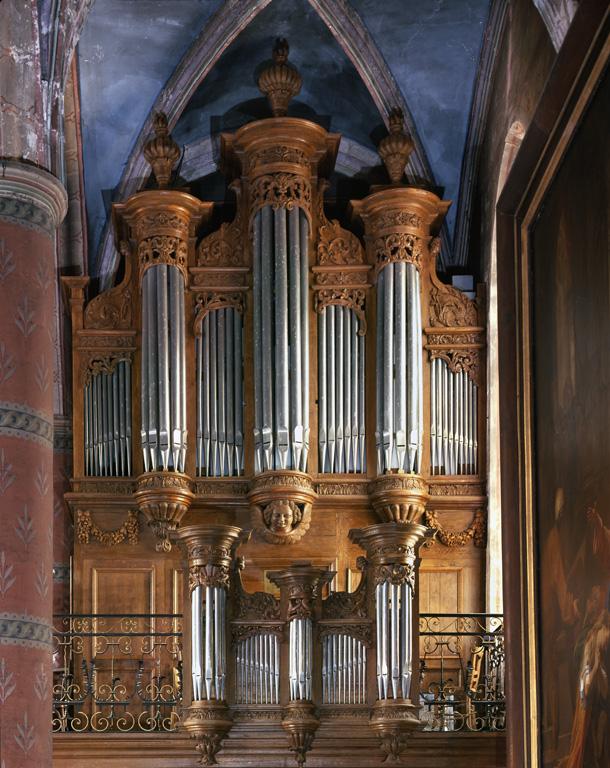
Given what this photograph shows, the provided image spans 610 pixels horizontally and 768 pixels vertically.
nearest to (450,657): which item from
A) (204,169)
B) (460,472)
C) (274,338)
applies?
(460,472)

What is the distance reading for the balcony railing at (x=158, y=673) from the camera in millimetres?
16234

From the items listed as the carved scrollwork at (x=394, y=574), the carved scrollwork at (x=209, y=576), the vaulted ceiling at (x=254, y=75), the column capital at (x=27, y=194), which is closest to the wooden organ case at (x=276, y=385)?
the vaulted ceiling at (x=254, y=75)

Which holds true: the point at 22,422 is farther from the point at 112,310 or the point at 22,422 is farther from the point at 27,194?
the point at 112,310

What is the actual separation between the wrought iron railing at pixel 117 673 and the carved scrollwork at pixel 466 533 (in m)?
2.59

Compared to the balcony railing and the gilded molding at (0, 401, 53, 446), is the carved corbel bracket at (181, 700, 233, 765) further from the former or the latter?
the gilded molding at (0, 401, 53, 446)

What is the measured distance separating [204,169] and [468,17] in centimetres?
335

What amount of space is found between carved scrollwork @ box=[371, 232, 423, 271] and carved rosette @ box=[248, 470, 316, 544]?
2.33m

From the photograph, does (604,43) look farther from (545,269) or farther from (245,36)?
(245,36)

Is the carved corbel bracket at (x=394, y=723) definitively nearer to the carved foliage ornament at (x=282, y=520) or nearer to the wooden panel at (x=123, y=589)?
the carved foliage ornament at (x=282, y=520)

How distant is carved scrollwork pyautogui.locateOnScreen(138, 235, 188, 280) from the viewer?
18.6m

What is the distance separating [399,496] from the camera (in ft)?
58.2

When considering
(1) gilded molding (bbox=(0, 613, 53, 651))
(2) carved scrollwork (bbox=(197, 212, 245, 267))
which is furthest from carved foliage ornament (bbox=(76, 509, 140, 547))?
(1) gilded molding (bbox=(0, 613, 53, 651))

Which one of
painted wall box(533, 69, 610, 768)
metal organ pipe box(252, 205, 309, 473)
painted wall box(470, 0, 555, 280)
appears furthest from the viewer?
metal organ pipe box(252, 205, 309, 473)

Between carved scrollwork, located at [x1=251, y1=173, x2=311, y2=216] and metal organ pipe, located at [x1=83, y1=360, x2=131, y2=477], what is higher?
carved scrollwork, located at [x1=251, y1=173, x2=311, y2=216]
